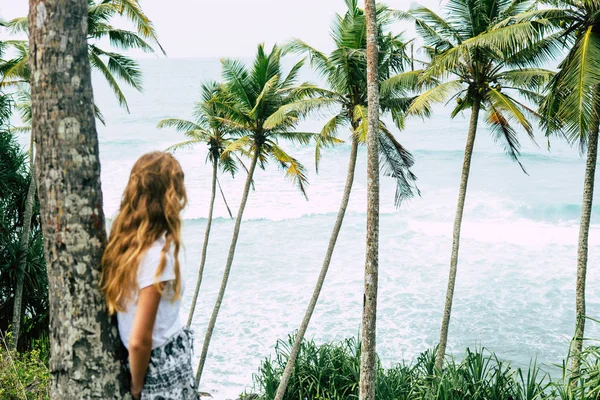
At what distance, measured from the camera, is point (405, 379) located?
10328 millimetres

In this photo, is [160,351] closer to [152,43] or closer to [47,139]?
[47,139]

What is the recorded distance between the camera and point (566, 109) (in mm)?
8477

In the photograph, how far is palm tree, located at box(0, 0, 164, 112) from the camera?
11836 millimetres

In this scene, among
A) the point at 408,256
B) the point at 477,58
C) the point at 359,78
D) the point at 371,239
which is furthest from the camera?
the point at 408,256

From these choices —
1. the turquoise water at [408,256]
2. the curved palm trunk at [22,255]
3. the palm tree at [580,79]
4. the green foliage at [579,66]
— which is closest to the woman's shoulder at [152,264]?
the palm tree at [580,79]

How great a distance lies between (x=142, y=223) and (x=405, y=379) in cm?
891

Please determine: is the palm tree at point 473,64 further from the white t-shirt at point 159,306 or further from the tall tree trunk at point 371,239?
the white t-shirt at point 159,306

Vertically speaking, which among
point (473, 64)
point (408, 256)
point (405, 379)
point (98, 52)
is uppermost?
point (98, 52)

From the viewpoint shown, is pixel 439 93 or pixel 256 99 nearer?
pixel 439 93

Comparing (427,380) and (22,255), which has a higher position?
(22,255)

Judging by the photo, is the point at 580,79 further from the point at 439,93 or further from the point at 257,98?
the point at 257,98

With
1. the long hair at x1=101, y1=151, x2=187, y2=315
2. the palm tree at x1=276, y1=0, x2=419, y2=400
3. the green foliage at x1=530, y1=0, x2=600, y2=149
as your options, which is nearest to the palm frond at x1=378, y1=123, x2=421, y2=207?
the palm tree at x1=276, y1=0, x2=419, y2=400

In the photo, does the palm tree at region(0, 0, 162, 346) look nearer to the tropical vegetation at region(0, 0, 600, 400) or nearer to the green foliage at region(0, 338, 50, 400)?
the tropical vegetation at region(0, 0, 600, 400)

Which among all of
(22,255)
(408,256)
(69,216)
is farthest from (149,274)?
(408,256)
